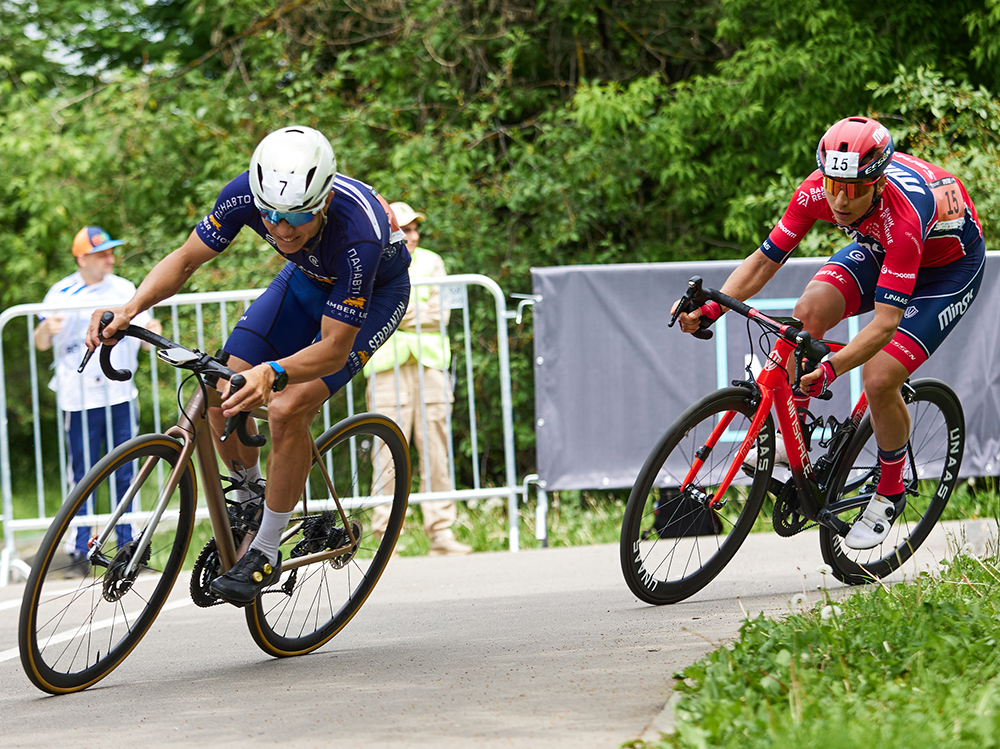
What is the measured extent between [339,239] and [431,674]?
1.61 meters

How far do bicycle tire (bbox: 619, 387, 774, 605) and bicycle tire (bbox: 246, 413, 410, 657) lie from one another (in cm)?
104

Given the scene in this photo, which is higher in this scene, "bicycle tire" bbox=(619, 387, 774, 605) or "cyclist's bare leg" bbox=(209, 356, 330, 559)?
"cyclist's bare leg" bbox=(209, 356, 330, 559)

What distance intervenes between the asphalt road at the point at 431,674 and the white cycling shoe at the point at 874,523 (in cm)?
31

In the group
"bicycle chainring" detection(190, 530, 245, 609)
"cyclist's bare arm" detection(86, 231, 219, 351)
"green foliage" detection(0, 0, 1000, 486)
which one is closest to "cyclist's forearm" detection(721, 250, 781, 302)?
"cyclist's bare arm" detection(86, 231, 219, 351)

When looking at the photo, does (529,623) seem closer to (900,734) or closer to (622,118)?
(900,734)

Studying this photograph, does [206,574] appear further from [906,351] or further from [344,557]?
[906,351]

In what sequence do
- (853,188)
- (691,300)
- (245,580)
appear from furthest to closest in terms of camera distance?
(691,300) < (853,188) < (245,580)

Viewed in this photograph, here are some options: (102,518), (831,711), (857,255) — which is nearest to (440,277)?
(857,255)

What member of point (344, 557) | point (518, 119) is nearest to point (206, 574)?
point (344, 557)

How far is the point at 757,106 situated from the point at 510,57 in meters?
2.80

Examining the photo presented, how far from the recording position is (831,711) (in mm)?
2994

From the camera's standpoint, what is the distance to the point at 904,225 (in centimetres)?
477

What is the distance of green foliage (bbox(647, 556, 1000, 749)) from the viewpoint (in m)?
2.83

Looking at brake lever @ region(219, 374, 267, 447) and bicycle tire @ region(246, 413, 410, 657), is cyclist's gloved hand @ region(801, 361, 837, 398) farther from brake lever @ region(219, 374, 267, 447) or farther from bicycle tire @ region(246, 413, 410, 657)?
brake lever @ region(219, 374, 267, 447)
